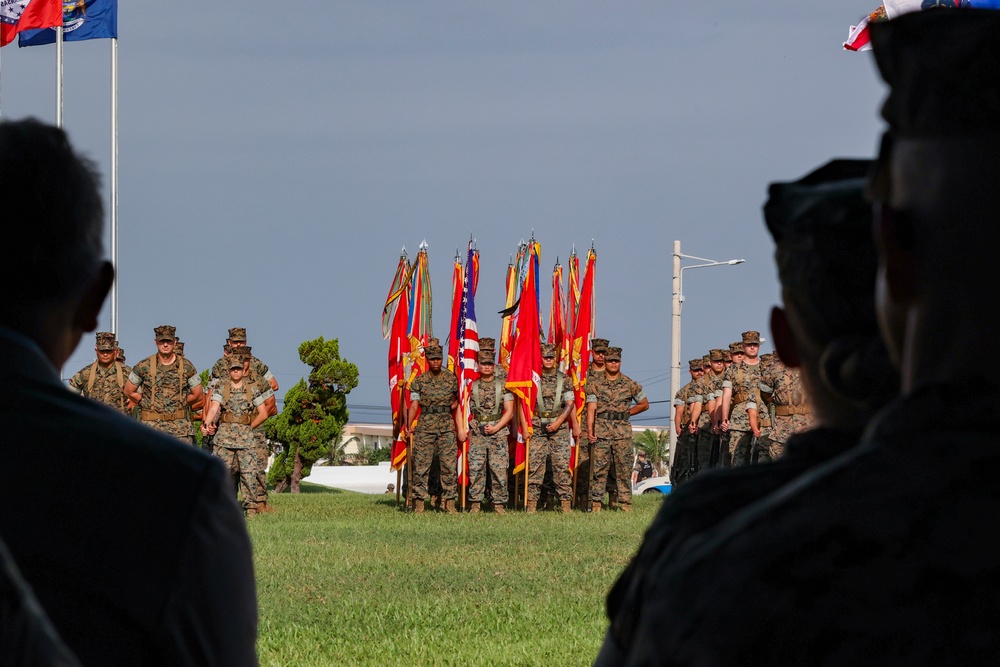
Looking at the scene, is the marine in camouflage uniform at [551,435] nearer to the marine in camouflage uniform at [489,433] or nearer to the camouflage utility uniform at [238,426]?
the marine in camouflage uniform at [489,433]

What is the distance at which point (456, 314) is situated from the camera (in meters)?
17.7

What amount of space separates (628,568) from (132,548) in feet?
1.98

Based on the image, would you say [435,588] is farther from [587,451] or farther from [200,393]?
[587,451]

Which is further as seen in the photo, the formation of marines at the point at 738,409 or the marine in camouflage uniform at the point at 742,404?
the marine in camouflage uniform at the point at 742,404

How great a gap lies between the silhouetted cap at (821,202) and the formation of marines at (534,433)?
14.5m

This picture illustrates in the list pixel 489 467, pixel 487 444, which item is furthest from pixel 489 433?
pixel 489 467

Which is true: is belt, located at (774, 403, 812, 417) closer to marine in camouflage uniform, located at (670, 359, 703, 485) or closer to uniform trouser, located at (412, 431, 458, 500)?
uniform trouser, located at (412, 431, 458, 500)

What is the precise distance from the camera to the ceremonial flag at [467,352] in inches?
634

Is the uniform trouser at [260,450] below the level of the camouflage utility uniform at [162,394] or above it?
below

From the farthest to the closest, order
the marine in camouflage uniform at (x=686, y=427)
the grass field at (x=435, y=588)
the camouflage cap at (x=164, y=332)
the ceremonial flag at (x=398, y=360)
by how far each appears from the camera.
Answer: the marine in camouflage uniform at (x=686, y=427) → the ceremonial flag at (x=398, y=360) → the camouflage cap at (x=164, y=332) → the grass field at (x=435, y=588)

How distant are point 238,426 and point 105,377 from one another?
61.9 inches

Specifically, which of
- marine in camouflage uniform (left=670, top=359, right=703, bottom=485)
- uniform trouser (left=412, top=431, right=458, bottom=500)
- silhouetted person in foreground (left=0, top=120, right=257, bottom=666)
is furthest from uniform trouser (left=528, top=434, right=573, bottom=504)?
silhouetted person in foreground (left=0, top=120, right=257, bottom=666)

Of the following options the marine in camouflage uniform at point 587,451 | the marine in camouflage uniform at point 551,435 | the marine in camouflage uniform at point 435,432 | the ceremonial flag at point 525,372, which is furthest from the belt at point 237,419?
the marine in camouflage uniform at point 587,451

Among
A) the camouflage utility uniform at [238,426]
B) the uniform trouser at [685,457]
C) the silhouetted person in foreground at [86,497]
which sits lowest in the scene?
the uniform trouser at [685,457]
